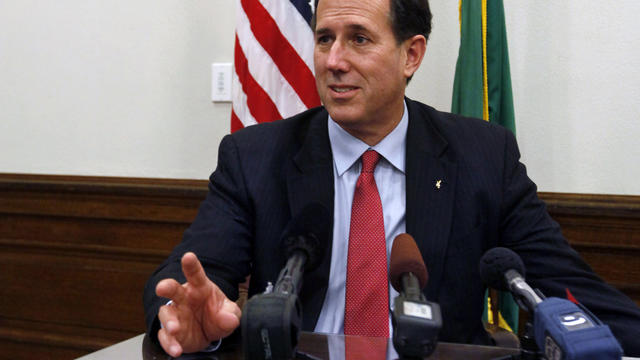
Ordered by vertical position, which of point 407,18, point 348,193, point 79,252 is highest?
point 407,18

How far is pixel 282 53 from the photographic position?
8.27 feet

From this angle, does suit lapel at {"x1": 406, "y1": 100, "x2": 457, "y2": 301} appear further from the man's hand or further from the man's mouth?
the man's hand

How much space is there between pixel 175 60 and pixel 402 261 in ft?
7.75

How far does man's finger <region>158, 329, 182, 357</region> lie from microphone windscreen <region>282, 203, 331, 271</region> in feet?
0.88

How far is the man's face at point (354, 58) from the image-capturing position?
Answer: 1712 millimetres

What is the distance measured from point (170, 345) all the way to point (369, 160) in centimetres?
84

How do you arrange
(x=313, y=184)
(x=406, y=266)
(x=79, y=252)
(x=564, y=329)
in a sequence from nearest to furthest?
(x=564, y=329) → (x=406, y=266) → (x=313, y=184) → (x=79, y=252)

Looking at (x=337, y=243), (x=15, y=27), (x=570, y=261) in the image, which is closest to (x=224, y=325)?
(x=337, y=243)

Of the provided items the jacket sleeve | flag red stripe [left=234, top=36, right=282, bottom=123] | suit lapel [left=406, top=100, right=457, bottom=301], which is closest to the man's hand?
the jacket sleeve

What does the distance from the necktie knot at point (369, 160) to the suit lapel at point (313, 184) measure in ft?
0.32

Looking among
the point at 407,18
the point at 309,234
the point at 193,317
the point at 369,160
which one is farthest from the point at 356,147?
the point at 193,317

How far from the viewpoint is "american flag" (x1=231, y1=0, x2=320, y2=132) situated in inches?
98.7

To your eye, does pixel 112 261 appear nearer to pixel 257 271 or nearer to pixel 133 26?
pixel 133 26

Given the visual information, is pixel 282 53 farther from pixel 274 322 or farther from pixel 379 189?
pixel 274 322
